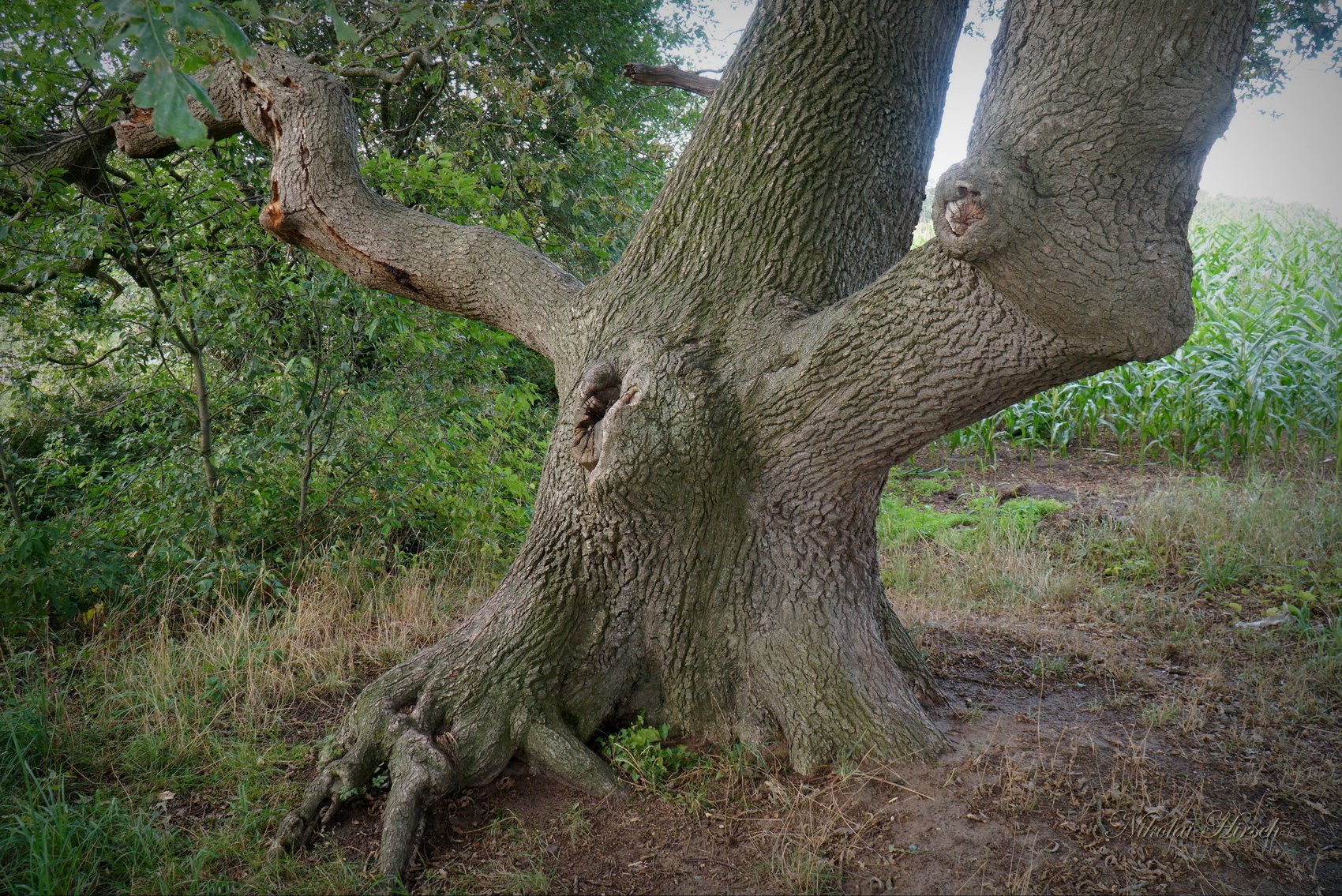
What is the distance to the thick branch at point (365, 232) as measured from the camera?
363cm

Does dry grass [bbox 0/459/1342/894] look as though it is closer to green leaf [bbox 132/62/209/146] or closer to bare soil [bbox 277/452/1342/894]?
bare soil [bbox 277/452/1342/894]

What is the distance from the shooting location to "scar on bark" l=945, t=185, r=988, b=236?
2.10 metres

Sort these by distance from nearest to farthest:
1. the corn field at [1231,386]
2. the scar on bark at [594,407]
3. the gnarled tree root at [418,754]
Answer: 1. the gnarled tree root at [418,754]
2. the scar on bark at [594,407]
3. the corn field at [1231,386]

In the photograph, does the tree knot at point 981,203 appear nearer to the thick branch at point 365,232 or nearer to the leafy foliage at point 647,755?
the thick branch at point 365,232

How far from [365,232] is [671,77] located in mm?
1749

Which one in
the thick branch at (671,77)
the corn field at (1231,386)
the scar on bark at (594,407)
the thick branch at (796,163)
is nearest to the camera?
the scar on bark at (594,407)

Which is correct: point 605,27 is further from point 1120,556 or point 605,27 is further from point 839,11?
point 1120,556

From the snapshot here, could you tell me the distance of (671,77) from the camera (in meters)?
4.29

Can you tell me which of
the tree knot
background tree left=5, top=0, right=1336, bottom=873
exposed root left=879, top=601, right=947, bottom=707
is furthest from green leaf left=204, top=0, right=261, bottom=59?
exposed root left=879, top=601, right=947, bottom=707

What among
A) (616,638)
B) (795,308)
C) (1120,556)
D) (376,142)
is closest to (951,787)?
(616,638)

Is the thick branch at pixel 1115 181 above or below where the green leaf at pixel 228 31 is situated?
above

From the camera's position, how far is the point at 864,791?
2.93 metres

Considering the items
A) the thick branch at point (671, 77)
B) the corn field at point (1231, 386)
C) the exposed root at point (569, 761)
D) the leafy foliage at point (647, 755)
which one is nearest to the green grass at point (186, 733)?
the exposed root at point (569, 761)

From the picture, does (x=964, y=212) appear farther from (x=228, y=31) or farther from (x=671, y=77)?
(x=671, y=77)
